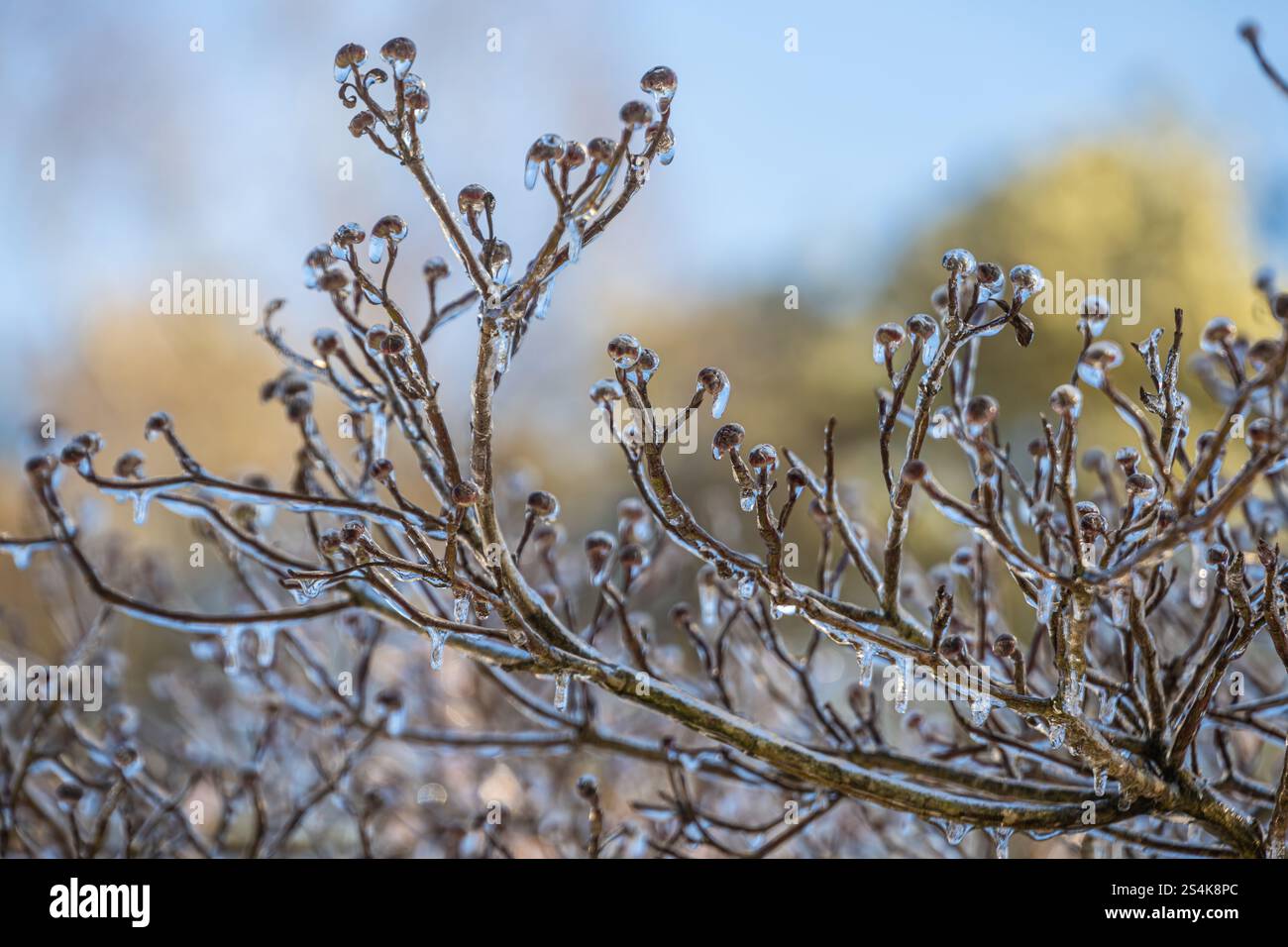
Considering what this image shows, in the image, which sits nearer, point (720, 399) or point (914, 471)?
point (914, 471)

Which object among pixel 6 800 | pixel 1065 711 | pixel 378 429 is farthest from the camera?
pixel 6 800

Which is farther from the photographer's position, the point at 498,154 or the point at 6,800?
the point at 498,154

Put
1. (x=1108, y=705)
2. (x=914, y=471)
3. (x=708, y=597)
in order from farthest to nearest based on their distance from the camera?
(x=708, y=597)
(x=1108, y=705)
(x=914, y=471)

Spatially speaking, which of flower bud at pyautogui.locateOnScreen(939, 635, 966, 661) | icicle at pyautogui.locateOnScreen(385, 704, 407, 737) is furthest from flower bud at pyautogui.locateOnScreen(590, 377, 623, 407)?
icicle at pyautogui.locateOnScreen(385, 704, 407, 737)

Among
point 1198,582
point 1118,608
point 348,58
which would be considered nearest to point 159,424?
point 348,58

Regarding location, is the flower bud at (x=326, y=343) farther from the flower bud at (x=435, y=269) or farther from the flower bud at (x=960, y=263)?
the flower bud at (x=960, y=263)

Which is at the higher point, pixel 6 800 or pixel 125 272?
pixel 125 272

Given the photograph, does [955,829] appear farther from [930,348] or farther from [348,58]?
[348,58]

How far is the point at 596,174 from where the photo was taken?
0.85 metres

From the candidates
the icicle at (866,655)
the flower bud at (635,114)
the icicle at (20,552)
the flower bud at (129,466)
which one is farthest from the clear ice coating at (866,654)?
the icicle at (20,552)

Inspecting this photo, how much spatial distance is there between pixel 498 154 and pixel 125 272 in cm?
269

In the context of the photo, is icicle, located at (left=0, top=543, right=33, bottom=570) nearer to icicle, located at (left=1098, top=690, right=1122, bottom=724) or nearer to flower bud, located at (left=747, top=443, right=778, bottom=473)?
flower bud, located at (left=747, top=443, right=778, bottom=473)
